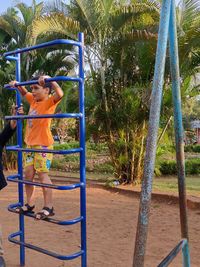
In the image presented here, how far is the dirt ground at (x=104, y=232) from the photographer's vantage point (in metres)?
4.36

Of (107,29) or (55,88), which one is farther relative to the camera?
(107,29)

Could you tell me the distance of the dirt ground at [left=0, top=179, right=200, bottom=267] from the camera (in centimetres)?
436

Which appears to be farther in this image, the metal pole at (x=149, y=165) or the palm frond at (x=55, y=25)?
the palm frond at (x=55, y=25)

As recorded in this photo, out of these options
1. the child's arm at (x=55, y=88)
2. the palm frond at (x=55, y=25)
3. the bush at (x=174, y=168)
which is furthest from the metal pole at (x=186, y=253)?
the bush at (x=174, y=168)

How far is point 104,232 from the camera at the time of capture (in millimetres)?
5605

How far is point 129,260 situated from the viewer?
436cm

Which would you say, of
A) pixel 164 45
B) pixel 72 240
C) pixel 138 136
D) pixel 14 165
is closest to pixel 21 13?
pixel 14 165

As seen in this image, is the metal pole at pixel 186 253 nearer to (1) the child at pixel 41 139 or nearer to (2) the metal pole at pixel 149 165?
(2) the metal pole at pixel 149 165

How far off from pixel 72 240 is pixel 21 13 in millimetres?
10601

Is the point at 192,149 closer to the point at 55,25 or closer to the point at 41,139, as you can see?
the point at 55,25

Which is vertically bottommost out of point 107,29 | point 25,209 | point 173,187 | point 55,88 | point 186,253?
point 173,187

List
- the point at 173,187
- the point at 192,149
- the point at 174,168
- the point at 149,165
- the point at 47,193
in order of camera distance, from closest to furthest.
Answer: the point at 149,165 < the point at 47,193 < the point at 173,187 < the point at 174,168 < the point at 192,149

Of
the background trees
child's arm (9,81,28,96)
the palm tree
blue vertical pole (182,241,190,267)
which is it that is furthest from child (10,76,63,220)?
the palm tree

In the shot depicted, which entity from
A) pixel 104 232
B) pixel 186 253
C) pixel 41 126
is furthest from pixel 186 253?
pixel 104 232
